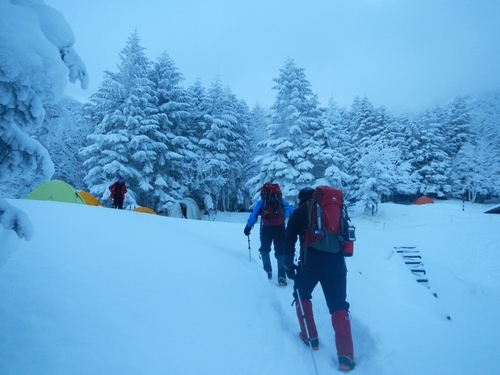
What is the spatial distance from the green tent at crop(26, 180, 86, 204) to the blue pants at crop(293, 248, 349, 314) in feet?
33.7

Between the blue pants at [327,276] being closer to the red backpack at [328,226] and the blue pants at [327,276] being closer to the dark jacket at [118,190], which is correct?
the red backpack at [328,226]

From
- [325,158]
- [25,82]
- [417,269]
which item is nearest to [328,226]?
[25,82]

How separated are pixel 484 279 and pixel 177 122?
20770mm

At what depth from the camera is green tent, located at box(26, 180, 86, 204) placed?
10.1 meters

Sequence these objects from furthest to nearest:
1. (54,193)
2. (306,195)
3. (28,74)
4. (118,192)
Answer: (118,192) → (54,193) → (306,195) → (28,74)

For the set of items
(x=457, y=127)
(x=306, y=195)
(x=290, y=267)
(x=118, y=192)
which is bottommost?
(x=290, y=267)

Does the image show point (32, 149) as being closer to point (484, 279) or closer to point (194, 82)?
point (484, 279)

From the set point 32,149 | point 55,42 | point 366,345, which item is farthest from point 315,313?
point 55,42

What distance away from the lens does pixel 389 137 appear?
33.6m

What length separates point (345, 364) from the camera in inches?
113

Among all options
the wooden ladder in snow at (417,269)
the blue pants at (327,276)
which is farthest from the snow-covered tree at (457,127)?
the blue pants at (327,276)

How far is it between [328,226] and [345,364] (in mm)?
1485

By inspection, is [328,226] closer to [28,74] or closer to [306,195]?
[306,195]

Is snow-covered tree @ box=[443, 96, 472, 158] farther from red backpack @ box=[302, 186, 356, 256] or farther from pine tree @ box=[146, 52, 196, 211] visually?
red backpack @ box=[302, 186, 356, 256]
